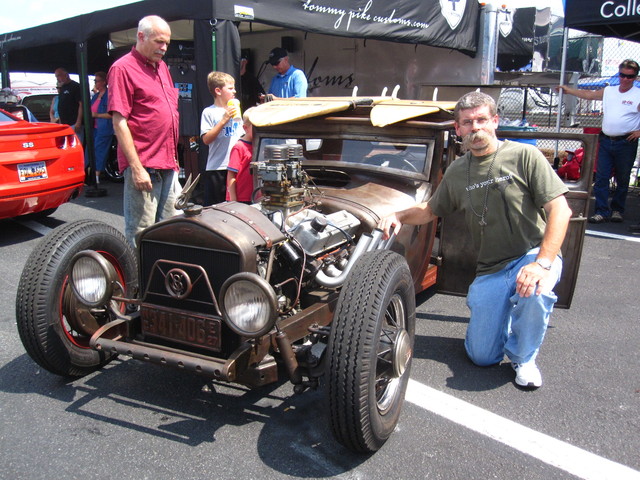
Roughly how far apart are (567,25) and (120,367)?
23.4 feet

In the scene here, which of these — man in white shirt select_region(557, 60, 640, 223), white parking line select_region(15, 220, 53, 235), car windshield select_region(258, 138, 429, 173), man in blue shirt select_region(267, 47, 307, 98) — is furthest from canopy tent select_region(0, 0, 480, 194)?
car windshield select_region(258, 138, 429, 173)

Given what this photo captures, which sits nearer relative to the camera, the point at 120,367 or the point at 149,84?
the point at 120,367

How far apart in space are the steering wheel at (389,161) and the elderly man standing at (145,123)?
1434mm

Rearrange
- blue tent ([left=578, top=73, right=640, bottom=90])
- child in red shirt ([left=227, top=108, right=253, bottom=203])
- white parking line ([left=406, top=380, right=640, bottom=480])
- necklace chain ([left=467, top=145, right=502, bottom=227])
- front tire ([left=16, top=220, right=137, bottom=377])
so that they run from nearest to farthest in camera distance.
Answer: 1. white parking line ([left=406, top=380, right=640, bottom=480])
2. front tire ([left=16, top=220, right=137, bottom=377])
3. necklace chain ([left=467, top=145, right=502, bottom=227])
4. child in red shirt ([left=227, top=108, right=253, bottom=203])
5. blue tent ([left=578, top=73, right=640, bottom=90])

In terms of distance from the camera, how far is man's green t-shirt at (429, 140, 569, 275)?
3.06 meters

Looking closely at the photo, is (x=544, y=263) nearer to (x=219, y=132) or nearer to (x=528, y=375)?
(x=528, y=375)

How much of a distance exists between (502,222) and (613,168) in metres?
5.05

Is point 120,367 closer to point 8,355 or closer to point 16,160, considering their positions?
point 8,355

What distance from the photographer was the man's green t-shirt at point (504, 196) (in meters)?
3.06

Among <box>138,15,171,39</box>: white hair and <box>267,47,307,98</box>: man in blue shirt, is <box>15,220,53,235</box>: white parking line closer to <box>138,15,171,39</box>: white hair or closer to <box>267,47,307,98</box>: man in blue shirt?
<box>267,47,307,98</box>: man in blue shirt

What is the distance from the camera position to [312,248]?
2.77 m

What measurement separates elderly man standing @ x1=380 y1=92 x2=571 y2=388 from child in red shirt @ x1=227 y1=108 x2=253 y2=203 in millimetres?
1396

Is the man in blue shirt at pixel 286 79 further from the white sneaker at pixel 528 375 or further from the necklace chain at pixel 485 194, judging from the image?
the white sneaker at pixel 528 375

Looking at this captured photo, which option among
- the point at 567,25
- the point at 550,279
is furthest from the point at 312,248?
the point at 567,25
